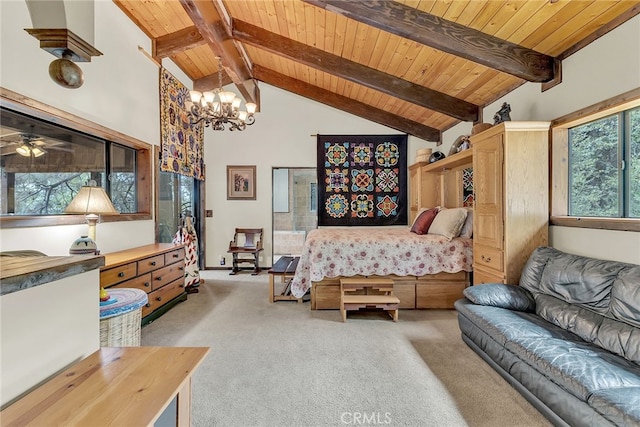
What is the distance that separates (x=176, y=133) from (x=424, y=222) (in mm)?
3785

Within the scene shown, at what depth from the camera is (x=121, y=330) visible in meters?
1.96

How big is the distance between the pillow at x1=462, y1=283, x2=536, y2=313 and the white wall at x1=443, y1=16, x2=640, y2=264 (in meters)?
0.57

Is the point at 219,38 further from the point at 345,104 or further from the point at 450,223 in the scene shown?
the point at 450,223

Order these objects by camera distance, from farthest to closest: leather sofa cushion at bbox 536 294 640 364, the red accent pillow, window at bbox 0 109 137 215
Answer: the red accent pillow < window at bbox 0 109 137 215 < leather sofa cushion at bbox 536 294 640 364

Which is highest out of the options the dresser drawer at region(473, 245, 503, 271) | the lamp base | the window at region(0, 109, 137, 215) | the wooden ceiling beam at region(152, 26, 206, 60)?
the wooden ceiling beam at region(152, 26, 206, 60)

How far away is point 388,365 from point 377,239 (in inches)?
60.1

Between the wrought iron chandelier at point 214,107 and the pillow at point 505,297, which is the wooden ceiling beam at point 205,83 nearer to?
the wrought iron chandelier at point 214,107

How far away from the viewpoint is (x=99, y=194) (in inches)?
92.6

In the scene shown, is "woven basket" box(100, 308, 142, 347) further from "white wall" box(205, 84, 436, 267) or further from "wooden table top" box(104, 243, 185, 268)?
"white wall" box(205, 84, 436, 267)

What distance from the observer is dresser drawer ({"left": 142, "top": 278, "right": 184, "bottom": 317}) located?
2.92 m

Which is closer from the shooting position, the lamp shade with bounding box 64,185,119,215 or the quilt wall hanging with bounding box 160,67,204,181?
the lamp shade with bounding box 64,185,119,215

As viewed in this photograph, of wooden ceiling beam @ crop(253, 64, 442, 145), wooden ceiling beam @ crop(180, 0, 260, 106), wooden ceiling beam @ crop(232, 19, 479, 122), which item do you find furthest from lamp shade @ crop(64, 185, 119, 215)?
wooden ceiling beam @ crop(253, 64, 442, 145)

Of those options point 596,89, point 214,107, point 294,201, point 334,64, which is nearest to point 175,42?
point 214,107

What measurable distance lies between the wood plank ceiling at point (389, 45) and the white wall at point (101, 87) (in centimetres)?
39
